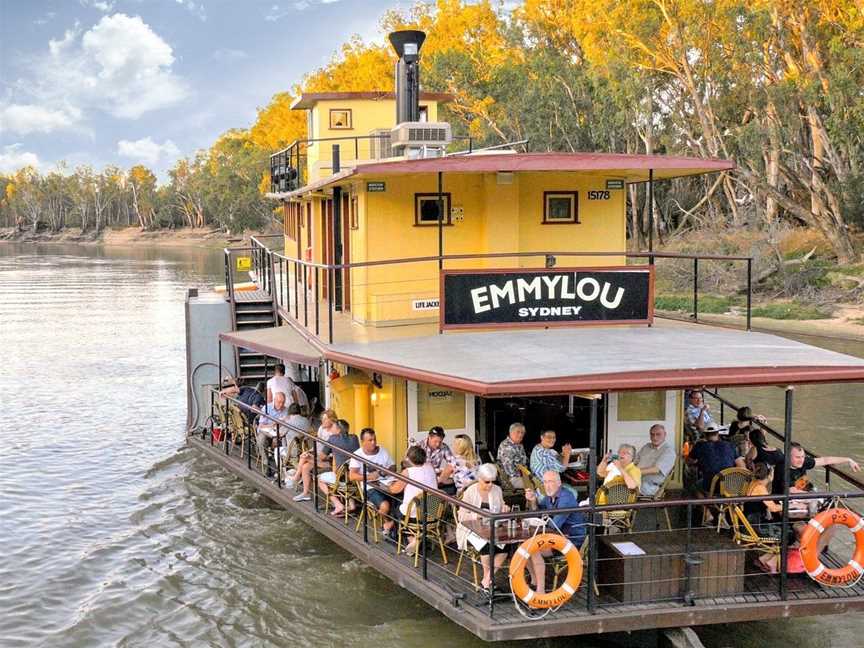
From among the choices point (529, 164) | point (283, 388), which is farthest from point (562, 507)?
point (283, 388)

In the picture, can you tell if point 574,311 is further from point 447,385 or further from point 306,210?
point 306,210

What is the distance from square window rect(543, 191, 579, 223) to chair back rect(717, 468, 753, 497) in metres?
4.83

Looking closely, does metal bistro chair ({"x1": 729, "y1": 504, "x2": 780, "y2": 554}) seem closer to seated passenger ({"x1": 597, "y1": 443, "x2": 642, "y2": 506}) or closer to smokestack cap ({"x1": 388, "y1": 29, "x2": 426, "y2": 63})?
seated passenger ({"x1": 597, "y1": 443, "x2": 642, "y2": 506})

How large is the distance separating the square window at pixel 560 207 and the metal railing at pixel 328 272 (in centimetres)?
56

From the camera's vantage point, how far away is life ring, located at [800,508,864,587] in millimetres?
8156

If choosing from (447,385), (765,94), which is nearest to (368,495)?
(447,385)

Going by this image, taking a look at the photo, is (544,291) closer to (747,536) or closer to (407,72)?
(747,536)

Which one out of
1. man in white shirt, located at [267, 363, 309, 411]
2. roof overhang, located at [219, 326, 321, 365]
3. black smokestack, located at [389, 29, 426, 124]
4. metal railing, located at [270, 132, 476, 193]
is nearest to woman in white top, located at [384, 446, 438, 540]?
roof overhang, located at [219, 326, 321, 365]

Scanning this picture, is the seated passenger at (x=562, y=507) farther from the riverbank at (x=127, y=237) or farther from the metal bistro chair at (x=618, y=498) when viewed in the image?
the riverbank at (x=127, y=237)

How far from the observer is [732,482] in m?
9.50

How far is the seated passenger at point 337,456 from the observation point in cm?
1052

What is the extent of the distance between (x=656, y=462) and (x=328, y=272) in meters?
5.07

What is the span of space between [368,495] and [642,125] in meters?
37.6

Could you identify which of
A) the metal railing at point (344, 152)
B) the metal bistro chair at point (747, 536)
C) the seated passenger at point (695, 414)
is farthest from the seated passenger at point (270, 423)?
the metal railing at point (344, 152)
